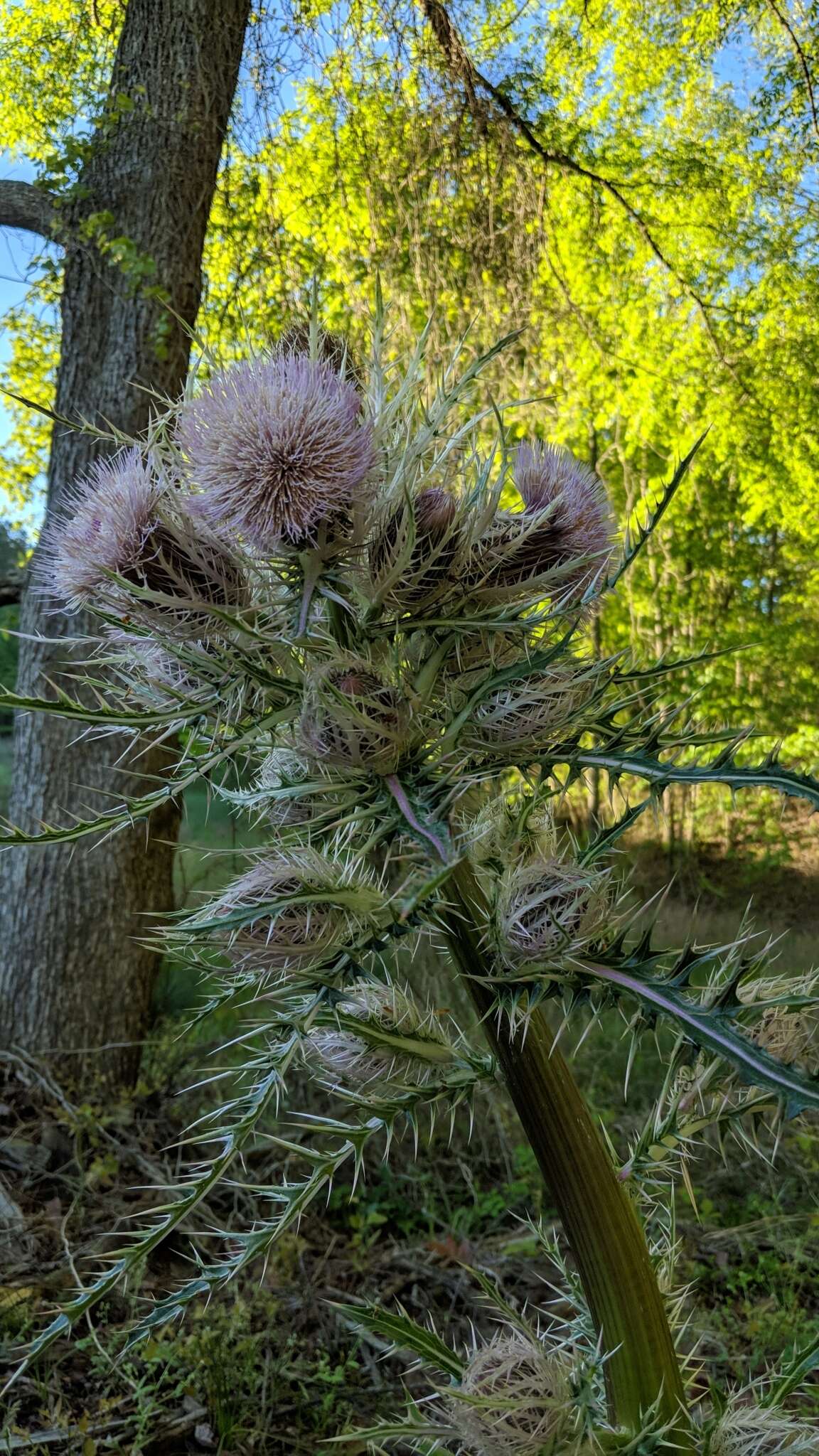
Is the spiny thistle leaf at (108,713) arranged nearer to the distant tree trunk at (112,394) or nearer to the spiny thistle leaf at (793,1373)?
the spiny thistle leaf at (793,1373)

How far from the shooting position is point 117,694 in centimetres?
119

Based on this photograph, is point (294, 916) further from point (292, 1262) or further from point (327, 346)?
point (292, 1262)

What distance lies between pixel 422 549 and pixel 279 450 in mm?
178

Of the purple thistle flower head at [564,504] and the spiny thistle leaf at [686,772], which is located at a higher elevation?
the purple thistle flower head at [564,504]

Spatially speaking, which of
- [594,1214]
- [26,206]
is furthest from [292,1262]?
[26,206]

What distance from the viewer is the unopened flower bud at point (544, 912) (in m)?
0.95

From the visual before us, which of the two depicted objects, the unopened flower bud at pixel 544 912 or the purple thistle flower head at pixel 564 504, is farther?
the purple thistle flower head at pixel 564 504

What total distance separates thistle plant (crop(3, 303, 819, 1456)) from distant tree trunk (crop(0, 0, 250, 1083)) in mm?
2941

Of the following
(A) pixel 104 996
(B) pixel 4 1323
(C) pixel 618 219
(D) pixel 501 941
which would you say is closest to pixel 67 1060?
(A) pixel 104 996

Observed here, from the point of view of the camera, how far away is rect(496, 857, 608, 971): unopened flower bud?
95cm

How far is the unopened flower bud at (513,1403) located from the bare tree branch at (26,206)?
15.3 ft

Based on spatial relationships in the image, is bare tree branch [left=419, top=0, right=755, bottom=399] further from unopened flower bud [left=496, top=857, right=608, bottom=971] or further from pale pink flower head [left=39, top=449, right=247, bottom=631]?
unopened flower bud [left=496, top=857, right=608, bottom=971]

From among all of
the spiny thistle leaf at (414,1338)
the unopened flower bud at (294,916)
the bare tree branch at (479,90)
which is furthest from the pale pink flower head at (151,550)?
the bare tree branch at (479,90)

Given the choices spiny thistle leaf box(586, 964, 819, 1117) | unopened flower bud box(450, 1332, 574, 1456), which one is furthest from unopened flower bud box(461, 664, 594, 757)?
unopened flower bud box(450, 1332, 574, 1456)
